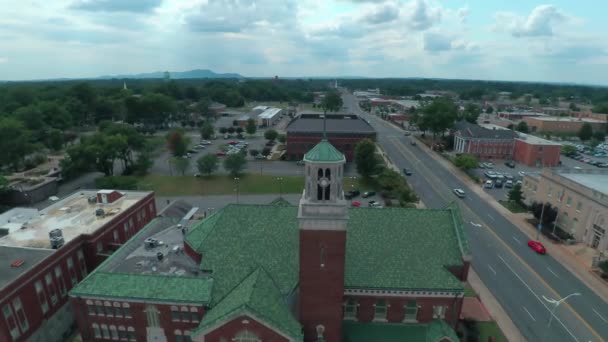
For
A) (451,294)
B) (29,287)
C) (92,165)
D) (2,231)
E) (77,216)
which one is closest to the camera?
(451,294)

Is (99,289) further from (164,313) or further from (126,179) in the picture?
(126,179)

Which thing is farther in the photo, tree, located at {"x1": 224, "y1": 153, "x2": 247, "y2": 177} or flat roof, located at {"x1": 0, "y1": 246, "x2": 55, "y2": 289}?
tree, located at {"x1": 224, "y1": 153, "x2": 247, "y2": 177}

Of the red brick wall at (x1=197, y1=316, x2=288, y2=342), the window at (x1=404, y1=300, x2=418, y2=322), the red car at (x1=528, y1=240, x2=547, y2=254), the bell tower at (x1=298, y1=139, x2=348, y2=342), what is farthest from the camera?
the red car at (x1=528, y1=240, x2=547, y2=254)

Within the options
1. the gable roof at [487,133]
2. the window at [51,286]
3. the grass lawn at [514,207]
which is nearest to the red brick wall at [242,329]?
the window at [51,286]

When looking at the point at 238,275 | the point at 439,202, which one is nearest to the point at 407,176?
the point at 439,202

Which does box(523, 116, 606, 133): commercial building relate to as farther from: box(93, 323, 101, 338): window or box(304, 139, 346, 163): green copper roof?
box(93, 323, 101, 338): window

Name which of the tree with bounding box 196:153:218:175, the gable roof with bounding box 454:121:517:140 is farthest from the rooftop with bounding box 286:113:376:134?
the gable roof with bounding box 454:121:517:140

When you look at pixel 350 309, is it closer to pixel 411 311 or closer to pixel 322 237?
pixel 411 311

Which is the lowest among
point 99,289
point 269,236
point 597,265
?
point 597,265
